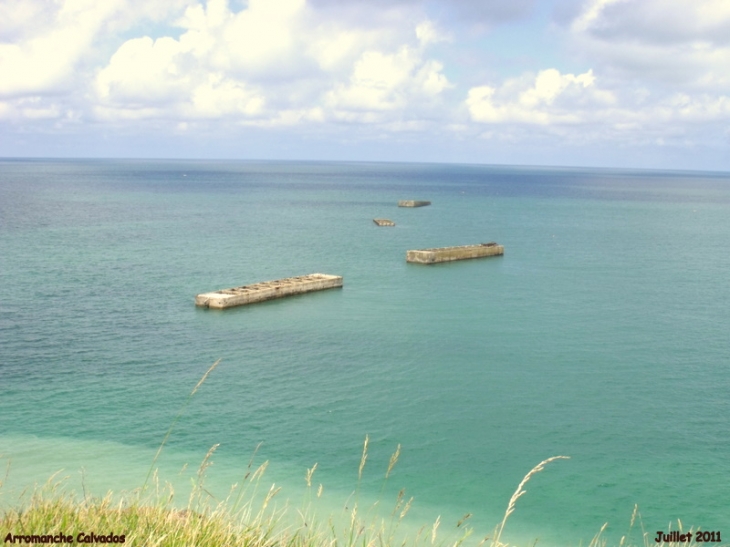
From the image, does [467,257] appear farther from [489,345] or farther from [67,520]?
[67,520]

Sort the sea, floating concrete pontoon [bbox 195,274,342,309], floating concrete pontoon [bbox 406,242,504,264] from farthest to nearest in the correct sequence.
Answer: floating concrete pontoon [bbox 406,242,504,264] < floating concrete pontoon [bbox 195,274,342,309] < the sea

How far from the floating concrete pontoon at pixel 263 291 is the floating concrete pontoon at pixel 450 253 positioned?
1464 centimetres

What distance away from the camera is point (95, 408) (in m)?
28.1

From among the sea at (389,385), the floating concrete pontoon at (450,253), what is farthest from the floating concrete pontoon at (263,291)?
the floating concrete pontoon at (450,253)

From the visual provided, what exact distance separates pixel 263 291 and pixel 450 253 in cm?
2588

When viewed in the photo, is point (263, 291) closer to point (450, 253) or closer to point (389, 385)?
point (389, 385)

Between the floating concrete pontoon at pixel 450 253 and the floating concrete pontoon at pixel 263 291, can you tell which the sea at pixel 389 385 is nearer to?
the floating concrete pontoon at pixel 263 291

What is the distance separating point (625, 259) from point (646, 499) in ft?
181

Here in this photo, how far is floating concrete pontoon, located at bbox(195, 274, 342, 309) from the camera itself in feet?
149

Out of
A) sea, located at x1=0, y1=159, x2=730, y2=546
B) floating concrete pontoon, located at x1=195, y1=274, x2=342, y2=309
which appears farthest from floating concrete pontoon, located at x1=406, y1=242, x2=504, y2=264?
floating concrete pontoon, located at x1=195, y1=274, x2=342, y2=309

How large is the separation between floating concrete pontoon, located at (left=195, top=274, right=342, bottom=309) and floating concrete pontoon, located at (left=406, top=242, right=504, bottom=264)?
14.6 metres

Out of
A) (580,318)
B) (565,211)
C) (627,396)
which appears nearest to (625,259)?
(580,318)

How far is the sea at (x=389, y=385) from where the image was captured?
72.1 feet

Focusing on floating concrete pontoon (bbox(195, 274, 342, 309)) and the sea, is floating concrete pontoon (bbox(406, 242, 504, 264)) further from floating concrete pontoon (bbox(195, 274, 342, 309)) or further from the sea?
floating concrete pontoon (bbox(195, 274, 342, 309))
